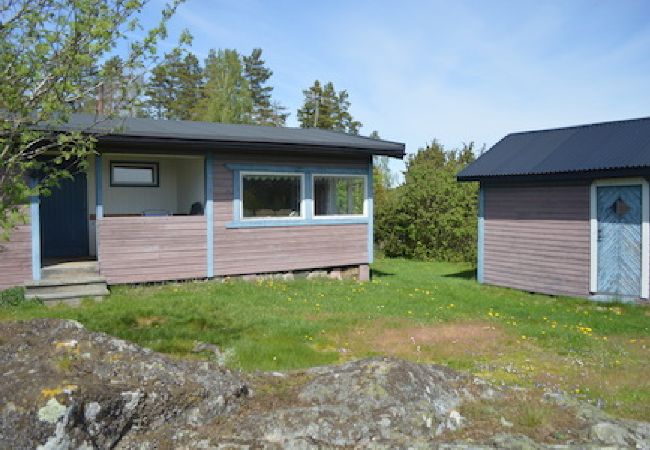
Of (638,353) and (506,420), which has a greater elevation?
(506,420)

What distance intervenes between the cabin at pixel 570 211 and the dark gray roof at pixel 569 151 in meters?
0.02

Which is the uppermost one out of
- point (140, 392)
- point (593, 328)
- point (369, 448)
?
point (140, 392)

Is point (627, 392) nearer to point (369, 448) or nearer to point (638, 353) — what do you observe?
point (638, 353)

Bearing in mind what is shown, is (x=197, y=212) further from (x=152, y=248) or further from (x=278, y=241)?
(x=278, y=241)

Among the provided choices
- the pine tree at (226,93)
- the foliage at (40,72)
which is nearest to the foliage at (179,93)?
the pine tree at (226,93)

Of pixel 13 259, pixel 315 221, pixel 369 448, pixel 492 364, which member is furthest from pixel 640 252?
pixel 13 259

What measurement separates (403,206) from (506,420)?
58.4 ft

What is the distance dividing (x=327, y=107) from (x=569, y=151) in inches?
1369

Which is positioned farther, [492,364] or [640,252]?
[640,252]

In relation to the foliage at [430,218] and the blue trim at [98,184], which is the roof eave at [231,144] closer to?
the blue trim at [98,184]

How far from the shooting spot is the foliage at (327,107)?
148ft

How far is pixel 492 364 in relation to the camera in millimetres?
6172

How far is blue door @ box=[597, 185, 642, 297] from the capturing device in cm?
1034

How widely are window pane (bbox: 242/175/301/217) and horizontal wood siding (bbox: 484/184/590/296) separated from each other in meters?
4.86
